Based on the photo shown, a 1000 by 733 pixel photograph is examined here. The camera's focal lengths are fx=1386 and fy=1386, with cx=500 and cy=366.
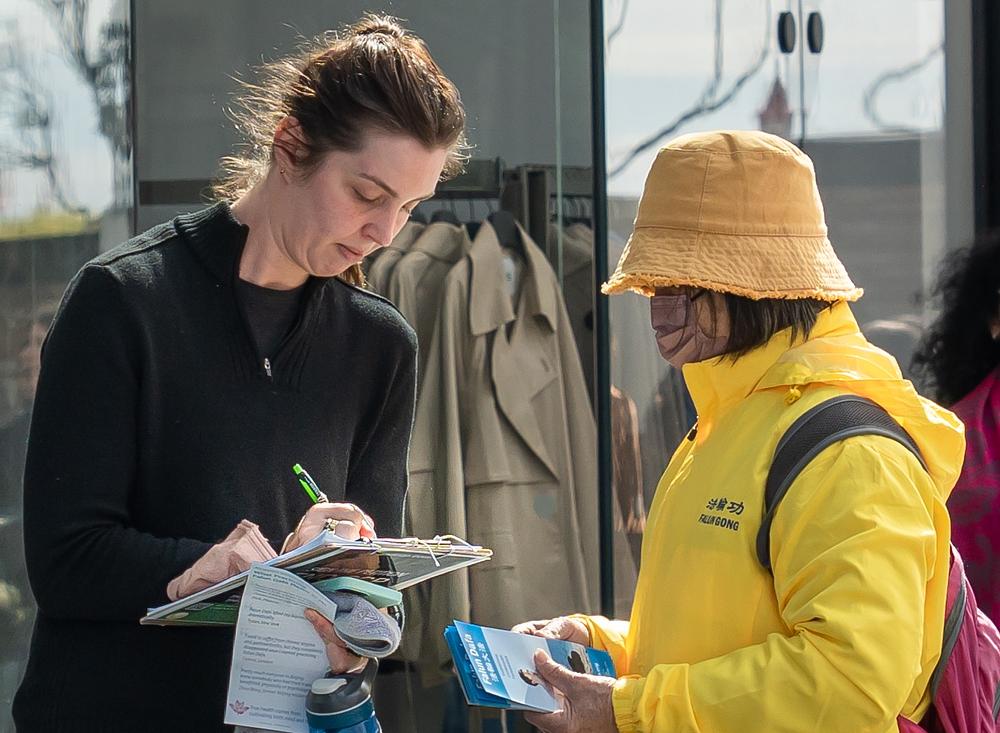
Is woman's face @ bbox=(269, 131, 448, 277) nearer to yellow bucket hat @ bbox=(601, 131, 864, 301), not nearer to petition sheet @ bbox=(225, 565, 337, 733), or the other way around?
yellow bucket hat @ bbox=(601, 131, 864, 301)

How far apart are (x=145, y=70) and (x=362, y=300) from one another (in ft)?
5.63

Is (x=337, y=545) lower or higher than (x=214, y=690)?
higher

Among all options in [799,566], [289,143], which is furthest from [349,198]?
[799,566]

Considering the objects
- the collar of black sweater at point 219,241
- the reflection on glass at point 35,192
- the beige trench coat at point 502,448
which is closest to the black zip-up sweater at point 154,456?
the collar of black sweater at point 219,241

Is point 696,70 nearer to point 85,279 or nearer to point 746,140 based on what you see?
point 746,140

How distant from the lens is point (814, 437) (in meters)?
1.54

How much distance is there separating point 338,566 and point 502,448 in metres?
1.94

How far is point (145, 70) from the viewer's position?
3424mm

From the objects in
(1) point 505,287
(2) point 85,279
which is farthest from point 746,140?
(1) point 505,287

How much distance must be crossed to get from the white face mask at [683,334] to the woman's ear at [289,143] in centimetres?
50

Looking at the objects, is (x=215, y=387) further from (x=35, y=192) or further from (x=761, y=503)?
(x=35, y=192)

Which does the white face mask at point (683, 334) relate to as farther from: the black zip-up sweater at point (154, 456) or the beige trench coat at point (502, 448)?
the beige trench coat at point (502, 448)

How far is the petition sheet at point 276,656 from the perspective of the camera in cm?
151

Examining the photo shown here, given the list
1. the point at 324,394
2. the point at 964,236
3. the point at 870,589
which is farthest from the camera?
the point at 964,236
